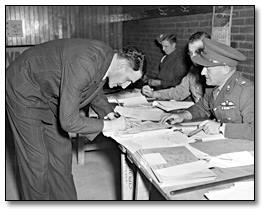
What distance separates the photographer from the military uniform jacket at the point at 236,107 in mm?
1903

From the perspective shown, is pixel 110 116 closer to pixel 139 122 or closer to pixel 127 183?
pixel 139 122

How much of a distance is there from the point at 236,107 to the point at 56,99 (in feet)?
3.67

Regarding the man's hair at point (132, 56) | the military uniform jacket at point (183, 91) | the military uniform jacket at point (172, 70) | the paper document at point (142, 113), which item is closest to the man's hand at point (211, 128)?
the paper document at point (142, 113)

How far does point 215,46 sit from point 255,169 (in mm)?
813

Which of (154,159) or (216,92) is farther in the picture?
(216,92)

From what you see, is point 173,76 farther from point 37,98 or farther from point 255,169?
point 255,169

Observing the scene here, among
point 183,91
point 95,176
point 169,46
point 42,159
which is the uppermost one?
point 169,46

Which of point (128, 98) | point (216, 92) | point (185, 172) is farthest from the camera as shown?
point (128, 98)

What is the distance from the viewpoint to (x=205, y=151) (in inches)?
67.4

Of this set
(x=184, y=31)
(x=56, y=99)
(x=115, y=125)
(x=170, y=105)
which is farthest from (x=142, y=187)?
(x=184, y=31)

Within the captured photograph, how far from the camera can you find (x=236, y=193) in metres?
1.31

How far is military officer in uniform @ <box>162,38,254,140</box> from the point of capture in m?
1.92

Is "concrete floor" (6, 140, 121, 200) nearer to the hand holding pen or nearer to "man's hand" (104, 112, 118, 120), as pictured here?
"man's hand" (104, 112, 118, 120)
